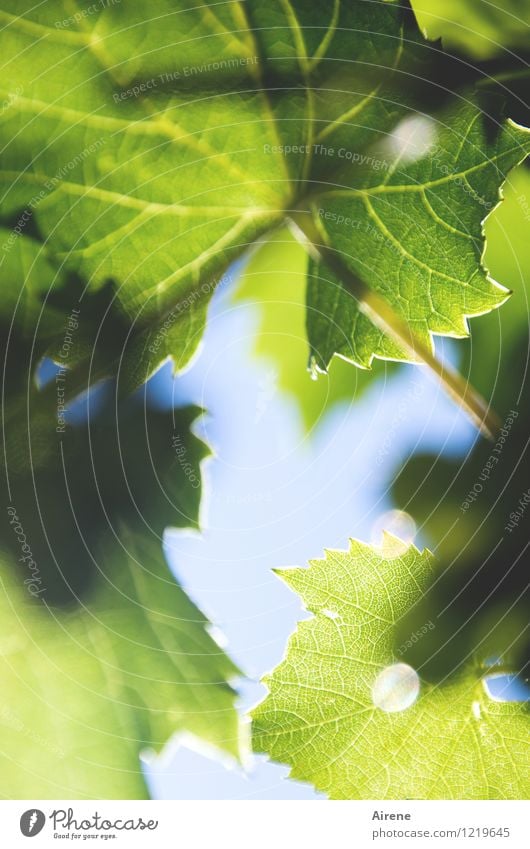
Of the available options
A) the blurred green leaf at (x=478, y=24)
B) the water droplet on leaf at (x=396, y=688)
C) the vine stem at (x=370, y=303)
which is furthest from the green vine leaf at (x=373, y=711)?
the blurred green leaf at (x=478, y=24)

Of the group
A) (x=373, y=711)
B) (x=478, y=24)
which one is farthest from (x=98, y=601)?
(x=478, y=24)

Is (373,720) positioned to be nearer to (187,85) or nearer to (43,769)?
(43,769)

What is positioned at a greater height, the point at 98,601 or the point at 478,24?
the point at 478,24

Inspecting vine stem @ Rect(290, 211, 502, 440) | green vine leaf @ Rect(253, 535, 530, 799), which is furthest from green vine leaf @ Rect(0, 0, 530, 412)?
green vine leaf @ Rect(253, 535, 530, 799)

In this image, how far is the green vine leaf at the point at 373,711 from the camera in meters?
0.36

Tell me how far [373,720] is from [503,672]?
0.27 ft

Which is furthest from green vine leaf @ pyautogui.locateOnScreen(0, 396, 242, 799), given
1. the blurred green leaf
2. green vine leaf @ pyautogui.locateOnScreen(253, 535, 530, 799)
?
the blurred green leaf

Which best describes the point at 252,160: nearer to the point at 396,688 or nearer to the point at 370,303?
the point at 370,303

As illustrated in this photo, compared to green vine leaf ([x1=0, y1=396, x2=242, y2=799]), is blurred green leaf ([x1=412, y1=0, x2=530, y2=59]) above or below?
above

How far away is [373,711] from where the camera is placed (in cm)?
36

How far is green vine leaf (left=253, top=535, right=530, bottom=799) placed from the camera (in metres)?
0.36

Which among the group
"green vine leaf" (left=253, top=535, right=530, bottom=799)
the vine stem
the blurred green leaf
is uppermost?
the blurred green leaf

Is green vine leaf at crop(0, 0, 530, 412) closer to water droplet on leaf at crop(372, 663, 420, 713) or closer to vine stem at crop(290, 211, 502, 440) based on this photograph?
vine stem at crop(290, 211, 502, 440)
